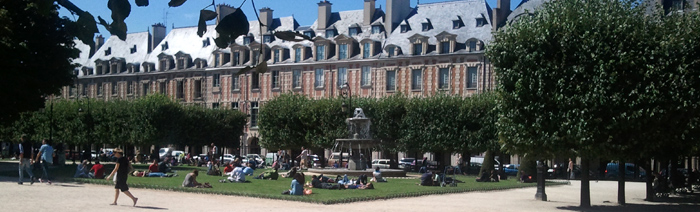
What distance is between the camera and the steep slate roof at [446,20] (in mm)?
59750

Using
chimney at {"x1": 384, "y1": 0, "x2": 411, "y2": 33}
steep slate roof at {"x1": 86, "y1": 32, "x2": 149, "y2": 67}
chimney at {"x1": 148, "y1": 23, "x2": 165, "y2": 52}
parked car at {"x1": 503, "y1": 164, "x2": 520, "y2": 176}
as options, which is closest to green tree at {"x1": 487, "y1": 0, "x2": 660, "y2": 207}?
parked car at {"x1": 503, "y1": 164, "x2": 520, "y2": 176}

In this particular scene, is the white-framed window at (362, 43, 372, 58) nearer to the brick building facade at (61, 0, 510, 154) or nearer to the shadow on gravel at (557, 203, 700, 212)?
the brick building facade at (61, 0, 510, 154)

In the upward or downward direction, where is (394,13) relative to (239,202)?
upward

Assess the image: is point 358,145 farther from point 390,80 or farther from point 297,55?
point 297,55

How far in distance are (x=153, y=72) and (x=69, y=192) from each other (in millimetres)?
53997

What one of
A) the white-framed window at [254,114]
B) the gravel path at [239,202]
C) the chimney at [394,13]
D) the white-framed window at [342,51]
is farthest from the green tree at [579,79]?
the white-framed window at [254,114]

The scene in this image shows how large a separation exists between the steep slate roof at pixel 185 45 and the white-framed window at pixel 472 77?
25292 mm

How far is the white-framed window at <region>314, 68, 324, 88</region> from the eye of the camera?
6644 centimetres

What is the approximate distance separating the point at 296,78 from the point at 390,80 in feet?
30.0

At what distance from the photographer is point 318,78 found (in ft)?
219

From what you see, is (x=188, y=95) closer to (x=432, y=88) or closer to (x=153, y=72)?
(x=153, y=72)

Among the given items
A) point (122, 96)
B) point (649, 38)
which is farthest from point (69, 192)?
point (122, 96)

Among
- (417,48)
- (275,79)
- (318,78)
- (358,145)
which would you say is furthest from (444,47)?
(358,145)

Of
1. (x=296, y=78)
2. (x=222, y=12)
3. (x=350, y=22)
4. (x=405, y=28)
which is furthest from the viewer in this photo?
(x=296, y=78)
